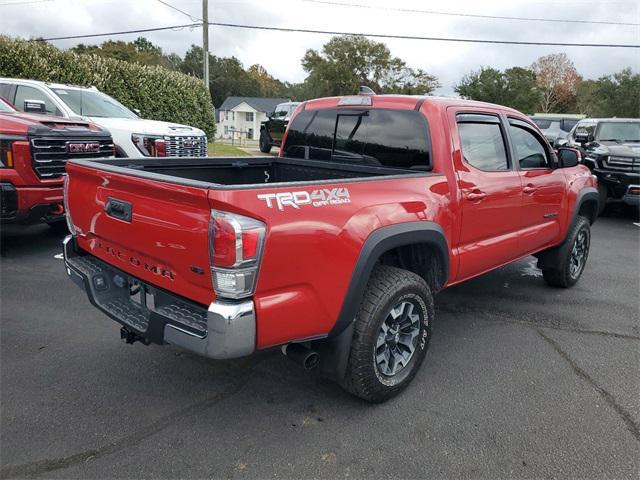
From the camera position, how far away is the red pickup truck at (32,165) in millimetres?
5395

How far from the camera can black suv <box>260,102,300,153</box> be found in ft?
58.5

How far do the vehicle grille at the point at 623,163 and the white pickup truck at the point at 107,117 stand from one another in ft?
25.8

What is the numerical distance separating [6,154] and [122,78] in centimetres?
1220

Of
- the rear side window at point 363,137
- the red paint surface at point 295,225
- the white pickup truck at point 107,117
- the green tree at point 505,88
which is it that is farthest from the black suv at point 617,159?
the green tree at point 505,88

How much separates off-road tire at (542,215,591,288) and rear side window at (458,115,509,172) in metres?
1.60

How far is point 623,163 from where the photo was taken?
9.34 metres

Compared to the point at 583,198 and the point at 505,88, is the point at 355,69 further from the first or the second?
the point at 583,198

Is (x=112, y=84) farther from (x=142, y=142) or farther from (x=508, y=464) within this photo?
(x=508, y=464)

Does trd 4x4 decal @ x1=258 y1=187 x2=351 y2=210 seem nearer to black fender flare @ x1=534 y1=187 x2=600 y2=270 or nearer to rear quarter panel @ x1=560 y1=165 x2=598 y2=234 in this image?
rear quarter panel @ x1=560 y1=165 x2=598 y2=234

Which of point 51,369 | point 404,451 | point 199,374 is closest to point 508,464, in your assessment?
point 404,451

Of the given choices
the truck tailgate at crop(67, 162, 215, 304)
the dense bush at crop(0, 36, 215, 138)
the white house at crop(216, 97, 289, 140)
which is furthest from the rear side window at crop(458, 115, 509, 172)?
the white house at crop(216, 97, 289, 140)

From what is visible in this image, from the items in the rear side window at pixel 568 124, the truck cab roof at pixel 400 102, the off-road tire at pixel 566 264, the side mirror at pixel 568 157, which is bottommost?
the off-road tire at pixel 566 264

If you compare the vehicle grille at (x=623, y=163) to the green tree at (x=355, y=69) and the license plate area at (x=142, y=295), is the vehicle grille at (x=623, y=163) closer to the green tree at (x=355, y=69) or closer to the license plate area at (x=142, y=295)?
the license plate area at (x=142, y=295)

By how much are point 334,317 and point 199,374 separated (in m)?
1.26
